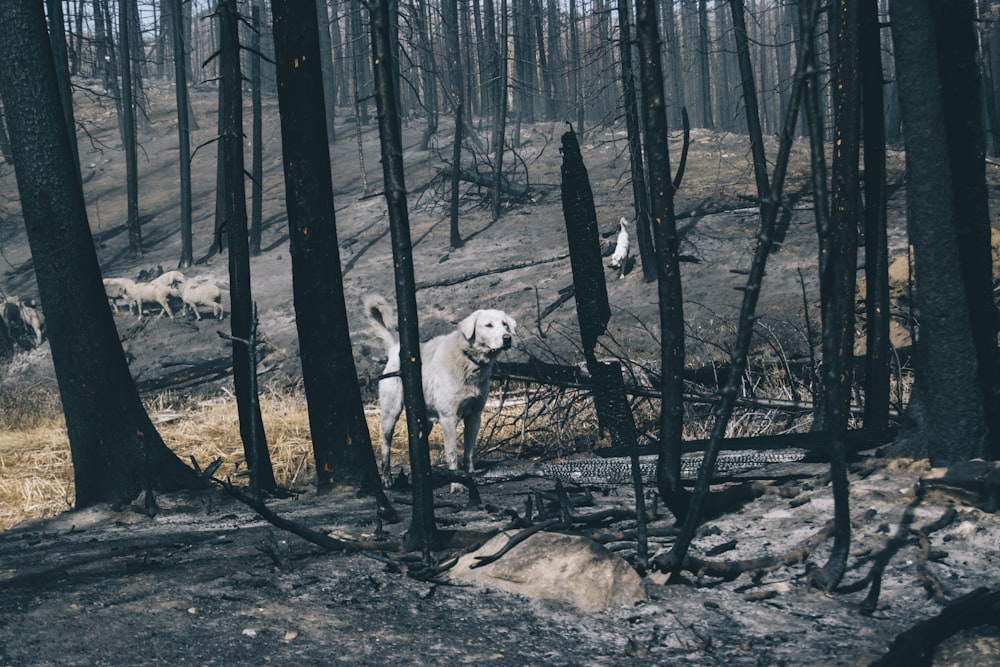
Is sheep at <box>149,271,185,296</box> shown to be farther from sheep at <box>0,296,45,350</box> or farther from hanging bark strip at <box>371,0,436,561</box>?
hanging bark strip at <box>371,0,436,561</box>

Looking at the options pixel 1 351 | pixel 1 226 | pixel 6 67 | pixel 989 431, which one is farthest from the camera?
pixel 1 226

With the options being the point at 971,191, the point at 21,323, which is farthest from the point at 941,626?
the point at 21,323

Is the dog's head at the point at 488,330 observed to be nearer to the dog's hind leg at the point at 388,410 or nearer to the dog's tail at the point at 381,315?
the dog's tail at the point at 381,315

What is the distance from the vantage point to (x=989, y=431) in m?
5.59

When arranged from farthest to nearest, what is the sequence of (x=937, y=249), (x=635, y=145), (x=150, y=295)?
(x=150, y=295) < (x=635, y=145) < (x=937, y=249)

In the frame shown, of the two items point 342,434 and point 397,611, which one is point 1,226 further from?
point 397,611

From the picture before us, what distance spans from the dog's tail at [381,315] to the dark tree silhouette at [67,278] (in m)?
2.25

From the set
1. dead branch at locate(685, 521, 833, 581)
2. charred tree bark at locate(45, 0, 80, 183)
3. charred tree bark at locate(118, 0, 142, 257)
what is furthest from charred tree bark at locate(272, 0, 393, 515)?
charred tree bark at locate(118, 0, 142, 257)

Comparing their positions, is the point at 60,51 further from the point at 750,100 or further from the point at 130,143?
the point at 750,100

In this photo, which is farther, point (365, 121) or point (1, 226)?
point (365, 121)

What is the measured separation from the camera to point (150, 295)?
2097 centimetres

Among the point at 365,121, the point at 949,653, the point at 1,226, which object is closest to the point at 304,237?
the point at 949,653

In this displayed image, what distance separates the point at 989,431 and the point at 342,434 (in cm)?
481

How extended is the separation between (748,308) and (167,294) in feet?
60.6
